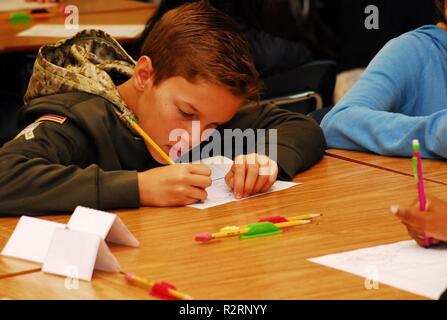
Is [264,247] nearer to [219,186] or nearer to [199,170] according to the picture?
[199,170]

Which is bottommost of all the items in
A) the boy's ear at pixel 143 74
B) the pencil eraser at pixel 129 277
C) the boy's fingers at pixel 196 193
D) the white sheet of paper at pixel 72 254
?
the boy's fingers at pixel 196 193

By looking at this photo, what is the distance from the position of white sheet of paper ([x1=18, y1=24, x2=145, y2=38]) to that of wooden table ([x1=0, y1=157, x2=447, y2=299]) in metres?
1.80

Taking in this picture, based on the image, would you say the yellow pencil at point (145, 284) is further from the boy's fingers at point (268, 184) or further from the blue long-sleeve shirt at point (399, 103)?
the blue long-sleeve shirt at point (399, 103)

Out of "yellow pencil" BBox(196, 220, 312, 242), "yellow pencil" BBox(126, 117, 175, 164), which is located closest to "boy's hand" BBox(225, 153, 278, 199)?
"yellow pencil" BBox(126, 117, 175, 164)

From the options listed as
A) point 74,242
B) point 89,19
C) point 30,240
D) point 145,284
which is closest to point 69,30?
point 89,19

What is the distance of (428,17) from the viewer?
16.6 ft

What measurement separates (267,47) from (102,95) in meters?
1.66

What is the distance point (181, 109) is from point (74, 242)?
637 mm

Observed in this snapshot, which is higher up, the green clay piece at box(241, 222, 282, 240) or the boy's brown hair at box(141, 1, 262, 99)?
the boy's brown hair at box(141, 1, 262, 99)

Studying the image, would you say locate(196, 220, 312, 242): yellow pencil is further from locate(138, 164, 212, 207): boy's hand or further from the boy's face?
the boy's face

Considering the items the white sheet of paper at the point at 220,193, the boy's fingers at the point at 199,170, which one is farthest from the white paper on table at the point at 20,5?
the boy's fingers at the point at 199,170

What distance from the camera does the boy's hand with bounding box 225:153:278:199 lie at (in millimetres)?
1885

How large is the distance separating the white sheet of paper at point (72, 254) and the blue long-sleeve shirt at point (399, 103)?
96cm

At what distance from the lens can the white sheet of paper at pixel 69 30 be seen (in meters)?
3.61
